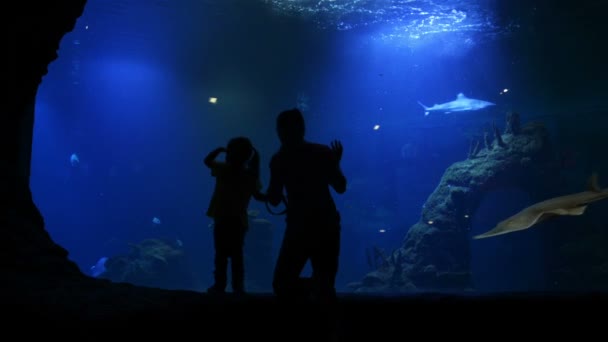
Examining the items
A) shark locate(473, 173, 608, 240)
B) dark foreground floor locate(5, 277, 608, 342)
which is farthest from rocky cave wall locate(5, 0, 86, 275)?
shark locate(473, 173, 608, 240)

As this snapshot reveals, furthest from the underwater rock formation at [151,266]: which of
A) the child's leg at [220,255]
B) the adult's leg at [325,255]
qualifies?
the adult's leg at [325,255]

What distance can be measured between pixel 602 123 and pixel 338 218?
38.3 meters

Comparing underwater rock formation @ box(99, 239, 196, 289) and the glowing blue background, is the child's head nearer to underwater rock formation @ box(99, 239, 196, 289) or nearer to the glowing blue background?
the glowing blue background

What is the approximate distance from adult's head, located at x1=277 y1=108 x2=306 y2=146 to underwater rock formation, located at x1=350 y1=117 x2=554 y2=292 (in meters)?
13.8

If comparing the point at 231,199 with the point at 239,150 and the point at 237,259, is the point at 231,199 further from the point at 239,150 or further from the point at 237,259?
the point at 237,259

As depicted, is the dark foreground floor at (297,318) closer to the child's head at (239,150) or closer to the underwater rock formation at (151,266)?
the child's head at (239,150)

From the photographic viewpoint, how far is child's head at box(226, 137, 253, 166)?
433cm

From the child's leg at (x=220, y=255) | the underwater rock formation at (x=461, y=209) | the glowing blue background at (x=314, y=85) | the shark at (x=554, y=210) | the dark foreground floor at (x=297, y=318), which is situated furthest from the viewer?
the glowing blue background at (x=314, y=85)

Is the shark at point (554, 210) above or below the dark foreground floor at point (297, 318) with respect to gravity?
above

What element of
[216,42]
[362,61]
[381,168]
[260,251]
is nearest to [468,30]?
[362,61]

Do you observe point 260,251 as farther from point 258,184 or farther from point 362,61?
point 258,184

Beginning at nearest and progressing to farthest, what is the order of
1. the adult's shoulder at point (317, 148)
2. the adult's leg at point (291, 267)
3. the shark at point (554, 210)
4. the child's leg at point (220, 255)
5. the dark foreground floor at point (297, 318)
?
the dark foreground floor at point (297, 318) → the adult's leg at point (291, 267) → the adult's shoulder at point (317, 148) → the shark at point (554, 210) → the child's leg at point (220, 255)

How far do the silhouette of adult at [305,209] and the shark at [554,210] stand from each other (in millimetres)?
1991

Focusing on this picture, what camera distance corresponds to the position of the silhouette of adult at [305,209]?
2.86 m
